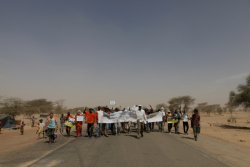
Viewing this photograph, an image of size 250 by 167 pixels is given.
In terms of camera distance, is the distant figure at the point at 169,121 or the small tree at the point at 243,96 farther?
the small tree at the point at 243,96

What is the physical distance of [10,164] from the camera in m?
10.2

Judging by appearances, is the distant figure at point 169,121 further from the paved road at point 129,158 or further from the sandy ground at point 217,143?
the paved road at point 129,158

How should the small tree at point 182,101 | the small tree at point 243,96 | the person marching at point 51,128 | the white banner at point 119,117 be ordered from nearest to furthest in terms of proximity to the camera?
the person marching at point 51,128
the white banner at point 119,117
the small tree at point 243,96
the small tree at point 182,101

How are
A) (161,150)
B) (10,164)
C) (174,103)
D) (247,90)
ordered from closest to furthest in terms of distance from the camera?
(10,164) < (161,150) < (247,90) < (174,103)

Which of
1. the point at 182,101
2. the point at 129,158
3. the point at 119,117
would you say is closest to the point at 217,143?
the point at 119,117

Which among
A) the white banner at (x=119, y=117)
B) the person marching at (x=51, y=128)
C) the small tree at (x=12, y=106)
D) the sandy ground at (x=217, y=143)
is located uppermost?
the small tree at (x=12, y=106)

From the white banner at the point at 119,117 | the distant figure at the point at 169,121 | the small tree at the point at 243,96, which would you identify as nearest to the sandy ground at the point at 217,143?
the distant figure at the point at 169,121

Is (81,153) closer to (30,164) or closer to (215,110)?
(30,164)

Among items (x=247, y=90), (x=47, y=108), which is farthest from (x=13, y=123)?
(x=47, y=108)

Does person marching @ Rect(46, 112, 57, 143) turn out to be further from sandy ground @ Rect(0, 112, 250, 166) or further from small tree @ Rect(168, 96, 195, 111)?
small tree @ Rect(168, 96, 195, 111)

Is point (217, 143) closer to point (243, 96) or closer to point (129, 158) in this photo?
point (129, 158)

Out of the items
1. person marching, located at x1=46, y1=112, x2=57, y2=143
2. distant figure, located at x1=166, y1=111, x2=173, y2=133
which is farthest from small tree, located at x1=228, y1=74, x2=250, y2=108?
person marching, located at x1=46, y1=112, x2=57, y2=143

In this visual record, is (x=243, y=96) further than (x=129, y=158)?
Yes

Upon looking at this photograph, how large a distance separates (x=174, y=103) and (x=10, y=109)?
59921 millimetres
